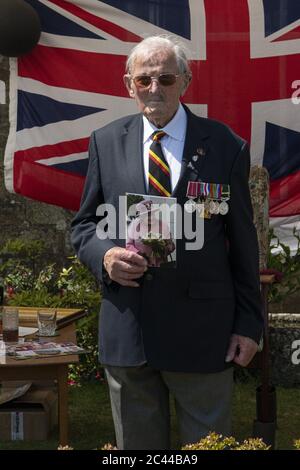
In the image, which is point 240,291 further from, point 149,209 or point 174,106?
point 174,106

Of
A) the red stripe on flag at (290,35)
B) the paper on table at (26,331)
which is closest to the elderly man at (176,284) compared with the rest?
the paper on table at (26,331)

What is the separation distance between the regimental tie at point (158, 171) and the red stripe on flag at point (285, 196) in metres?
2.69

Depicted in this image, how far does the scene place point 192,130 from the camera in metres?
2.37

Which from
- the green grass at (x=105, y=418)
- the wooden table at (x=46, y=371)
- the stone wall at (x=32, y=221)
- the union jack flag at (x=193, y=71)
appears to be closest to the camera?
the wooden table at (x=46, y=371)

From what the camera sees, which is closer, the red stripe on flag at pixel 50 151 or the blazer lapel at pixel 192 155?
the blazer lapel at pixel 192 155

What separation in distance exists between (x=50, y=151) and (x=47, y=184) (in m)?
0.19

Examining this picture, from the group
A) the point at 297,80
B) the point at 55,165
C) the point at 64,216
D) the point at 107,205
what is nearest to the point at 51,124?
the point at 55,165

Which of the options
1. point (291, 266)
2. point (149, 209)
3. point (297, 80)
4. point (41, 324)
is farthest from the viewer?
point (291, 266)

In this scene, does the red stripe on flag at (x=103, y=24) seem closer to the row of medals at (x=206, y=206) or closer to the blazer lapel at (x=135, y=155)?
the blazer lapel at (x=135, y=155)

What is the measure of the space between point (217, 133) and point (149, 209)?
0.35 meters

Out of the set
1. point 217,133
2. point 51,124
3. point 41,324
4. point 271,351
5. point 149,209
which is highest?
point 51,124

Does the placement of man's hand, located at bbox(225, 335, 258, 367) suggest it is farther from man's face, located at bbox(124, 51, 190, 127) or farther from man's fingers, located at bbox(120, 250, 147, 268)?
man's face, located at bbox(124, 51, 190, 127)

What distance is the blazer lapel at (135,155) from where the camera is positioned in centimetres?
232

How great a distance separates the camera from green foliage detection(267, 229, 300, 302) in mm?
5145
